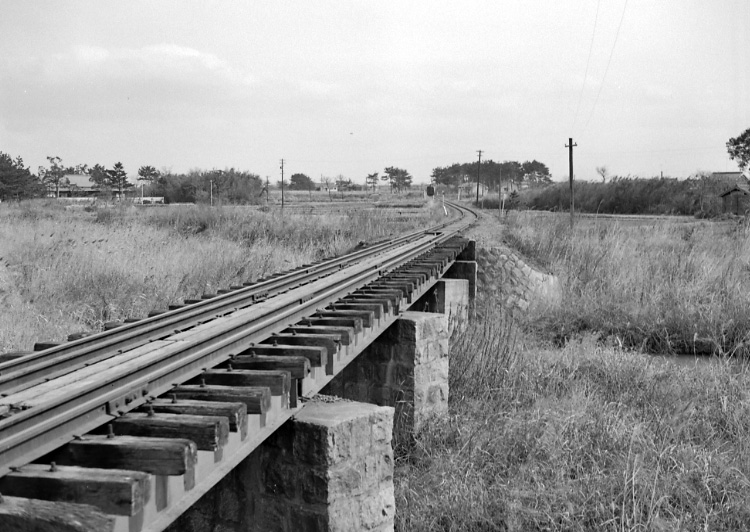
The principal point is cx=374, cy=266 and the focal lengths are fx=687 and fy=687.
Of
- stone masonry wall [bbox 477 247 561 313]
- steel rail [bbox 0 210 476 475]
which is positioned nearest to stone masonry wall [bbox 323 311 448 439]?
steel rail [bbox 0 210 476 475]

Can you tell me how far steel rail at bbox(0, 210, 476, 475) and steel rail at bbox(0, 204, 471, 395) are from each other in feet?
1.18

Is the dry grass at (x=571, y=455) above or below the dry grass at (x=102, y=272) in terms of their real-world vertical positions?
below

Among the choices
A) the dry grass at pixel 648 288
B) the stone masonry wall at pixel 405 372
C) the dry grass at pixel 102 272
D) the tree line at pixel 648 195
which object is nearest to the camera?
the stone masonry wall at pixel 405 372

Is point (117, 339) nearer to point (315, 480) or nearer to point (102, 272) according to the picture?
point (315, 480)

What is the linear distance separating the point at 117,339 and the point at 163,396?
1.30 metres

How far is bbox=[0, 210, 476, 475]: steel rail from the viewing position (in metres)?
2.47

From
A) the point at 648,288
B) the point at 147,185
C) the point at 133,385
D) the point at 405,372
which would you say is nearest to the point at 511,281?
the point at 648,288

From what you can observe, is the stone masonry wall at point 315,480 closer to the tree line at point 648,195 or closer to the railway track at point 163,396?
the railway track at point 163,396

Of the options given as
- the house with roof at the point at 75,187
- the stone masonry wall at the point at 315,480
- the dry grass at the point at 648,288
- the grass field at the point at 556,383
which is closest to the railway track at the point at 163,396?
the stone masonry wall at the point at 315,480

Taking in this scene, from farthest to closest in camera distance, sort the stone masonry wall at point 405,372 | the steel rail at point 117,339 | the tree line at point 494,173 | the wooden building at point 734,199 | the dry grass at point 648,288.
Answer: the tree line at point 494,173
the wooden building at point 734,199
the dry grass at point 648,288
the stone masonry wall at point 405,372
the steel rail at point 117,339

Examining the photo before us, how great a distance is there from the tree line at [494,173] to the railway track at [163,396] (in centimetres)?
10892

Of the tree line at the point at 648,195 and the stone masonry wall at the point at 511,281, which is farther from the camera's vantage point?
the tree line at the point at 648,195

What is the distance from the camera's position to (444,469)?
18.9 feet

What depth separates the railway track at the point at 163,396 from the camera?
2.29 metres
